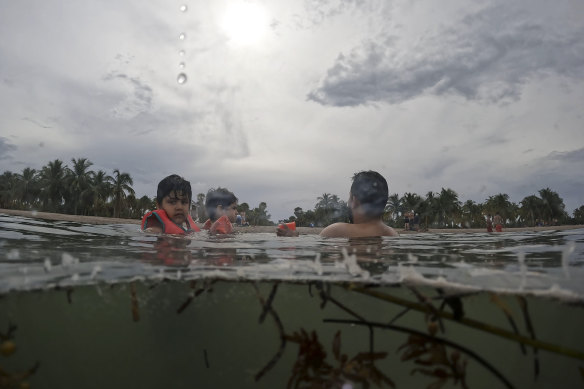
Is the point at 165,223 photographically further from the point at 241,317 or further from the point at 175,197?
the point at 241,317

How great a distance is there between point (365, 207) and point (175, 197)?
369cm

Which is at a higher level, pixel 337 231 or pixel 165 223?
pixel 165 223

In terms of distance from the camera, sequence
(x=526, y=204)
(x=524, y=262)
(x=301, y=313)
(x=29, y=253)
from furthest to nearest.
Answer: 1. (x=526, y=204)
2. (x=29, y=253)
3. (x=524, y=262)
4. (x=301, y=313)

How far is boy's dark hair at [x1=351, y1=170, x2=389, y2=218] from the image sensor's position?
6277mm

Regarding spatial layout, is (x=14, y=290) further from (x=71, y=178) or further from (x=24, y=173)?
(x=24, y=173)

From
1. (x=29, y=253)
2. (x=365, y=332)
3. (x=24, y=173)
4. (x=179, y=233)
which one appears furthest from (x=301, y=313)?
(x=24, y=173)

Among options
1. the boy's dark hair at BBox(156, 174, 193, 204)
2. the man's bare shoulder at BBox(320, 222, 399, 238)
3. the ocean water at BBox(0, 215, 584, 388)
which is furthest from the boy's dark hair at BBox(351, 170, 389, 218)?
the boy's dark hair at BBox(156, 174, 193, 204)

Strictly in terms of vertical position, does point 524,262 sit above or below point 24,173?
below

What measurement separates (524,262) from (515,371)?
3.79 ft

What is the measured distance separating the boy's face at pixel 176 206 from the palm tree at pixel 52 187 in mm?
75014

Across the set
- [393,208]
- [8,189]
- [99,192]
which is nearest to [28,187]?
[8,189]

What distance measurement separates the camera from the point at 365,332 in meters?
3.13

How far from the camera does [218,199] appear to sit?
9359 millimetres

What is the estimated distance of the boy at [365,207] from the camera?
248 inches
